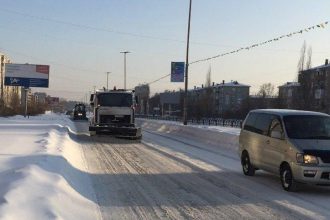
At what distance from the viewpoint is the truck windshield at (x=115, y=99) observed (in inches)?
1184

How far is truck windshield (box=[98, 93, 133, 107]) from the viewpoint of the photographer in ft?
98.7

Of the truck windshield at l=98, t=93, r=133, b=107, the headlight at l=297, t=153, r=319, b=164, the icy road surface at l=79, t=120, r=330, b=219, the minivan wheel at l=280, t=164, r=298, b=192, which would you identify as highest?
the truck windshield at l=98, t=93, r=133, b=107

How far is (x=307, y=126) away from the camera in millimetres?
13273

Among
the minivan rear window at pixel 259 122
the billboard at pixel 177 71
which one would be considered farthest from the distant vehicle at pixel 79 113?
the minivan rear window at pixel 259 122

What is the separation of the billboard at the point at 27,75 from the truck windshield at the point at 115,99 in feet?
133

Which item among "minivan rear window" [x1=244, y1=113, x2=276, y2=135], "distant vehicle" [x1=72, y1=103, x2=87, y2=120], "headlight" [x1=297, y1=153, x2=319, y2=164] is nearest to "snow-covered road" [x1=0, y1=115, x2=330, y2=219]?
"headlight" [x1=297, y1=153, x2=319, y2=164]

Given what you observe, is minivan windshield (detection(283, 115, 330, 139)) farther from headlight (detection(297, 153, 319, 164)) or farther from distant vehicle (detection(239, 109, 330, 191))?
headlight (detection(297, 153, 319, 164))

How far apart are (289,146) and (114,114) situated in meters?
18.1

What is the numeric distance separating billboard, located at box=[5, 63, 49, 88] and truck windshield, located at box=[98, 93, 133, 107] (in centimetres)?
4040

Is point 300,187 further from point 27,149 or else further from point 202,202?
point 27,149

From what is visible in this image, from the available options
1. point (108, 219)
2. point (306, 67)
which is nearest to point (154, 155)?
point (108, 219)

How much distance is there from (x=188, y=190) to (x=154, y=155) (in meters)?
8.57

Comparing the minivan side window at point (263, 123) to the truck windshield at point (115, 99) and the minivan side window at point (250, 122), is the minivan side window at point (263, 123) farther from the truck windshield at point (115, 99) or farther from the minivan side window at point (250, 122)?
the truck windshield at point (115, 99)

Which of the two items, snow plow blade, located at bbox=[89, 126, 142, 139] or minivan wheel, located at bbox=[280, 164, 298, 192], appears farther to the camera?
snow plow blade, located at bbox=[89, 126, 142, 139]
